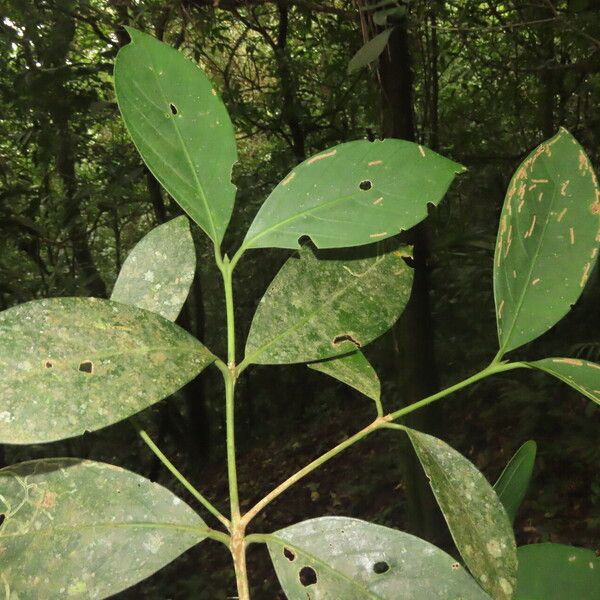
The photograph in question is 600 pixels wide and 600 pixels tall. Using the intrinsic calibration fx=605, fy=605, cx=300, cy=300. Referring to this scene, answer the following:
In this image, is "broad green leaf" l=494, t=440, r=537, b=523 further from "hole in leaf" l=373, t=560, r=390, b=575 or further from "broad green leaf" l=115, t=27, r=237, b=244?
"broad green leaf" l=115, t=27, r=237, b=244

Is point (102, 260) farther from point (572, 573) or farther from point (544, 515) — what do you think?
point (572, 573)

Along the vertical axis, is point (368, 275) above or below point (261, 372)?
above

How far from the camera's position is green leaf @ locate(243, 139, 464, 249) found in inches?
13.2

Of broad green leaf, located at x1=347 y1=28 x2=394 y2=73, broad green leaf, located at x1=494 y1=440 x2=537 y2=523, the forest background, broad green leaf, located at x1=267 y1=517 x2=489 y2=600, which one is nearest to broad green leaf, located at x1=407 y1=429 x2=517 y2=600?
broad green leaf, located at x1=267 y1=517 x2=489 y2=600

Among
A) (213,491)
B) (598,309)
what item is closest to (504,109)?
(598,309)

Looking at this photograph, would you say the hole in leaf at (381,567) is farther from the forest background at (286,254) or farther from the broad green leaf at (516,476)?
the forest background at (286,254)

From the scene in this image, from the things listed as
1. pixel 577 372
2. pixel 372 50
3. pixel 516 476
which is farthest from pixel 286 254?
pixel 577 372

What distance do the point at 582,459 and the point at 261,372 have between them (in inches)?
94.0

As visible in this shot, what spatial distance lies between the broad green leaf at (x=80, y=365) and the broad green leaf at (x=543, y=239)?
0.18 meters

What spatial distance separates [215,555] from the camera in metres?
2.91

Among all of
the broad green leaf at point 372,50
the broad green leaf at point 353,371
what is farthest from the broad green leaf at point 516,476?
the broad green leaf at point 372,50

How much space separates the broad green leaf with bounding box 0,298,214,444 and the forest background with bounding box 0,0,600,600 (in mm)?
922

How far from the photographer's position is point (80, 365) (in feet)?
0.92

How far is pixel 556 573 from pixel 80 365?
35cm
